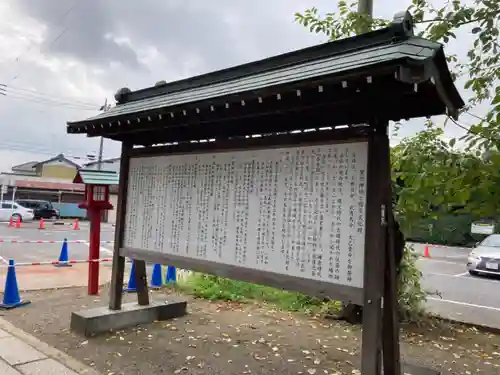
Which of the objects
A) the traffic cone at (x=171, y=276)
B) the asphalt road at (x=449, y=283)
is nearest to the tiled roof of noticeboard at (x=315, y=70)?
the traffic cone at (x=171, y=276)

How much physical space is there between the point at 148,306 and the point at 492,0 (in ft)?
18.8

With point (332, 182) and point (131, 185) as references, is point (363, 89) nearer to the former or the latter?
point (332, 182)

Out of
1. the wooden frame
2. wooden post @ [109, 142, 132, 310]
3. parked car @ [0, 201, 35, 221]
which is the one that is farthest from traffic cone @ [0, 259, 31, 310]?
parked car @ [0, 201, 35, 221]

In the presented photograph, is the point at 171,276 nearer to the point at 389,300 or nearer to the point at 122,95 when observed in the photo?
the point at 122,95

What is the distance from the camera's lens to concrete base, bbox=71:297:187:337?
17.5ft

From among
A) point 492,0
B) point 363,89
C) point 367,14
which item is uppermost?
point 367,14

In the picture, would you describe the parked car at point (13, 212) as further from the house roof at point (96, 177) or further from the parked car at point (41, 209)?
the house roof at point (96, 177)

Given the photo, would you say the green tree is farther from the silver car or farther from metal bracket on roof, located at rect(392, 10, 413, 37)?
the silver car

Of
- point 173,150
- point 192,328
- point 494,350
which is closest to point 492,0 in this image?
point 173,150

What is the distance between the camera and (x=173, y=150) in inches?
208

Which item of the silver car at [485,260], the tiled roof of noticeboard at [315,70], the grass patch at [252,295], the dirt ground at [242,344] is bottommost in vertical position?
the dirt ground at [242,344]

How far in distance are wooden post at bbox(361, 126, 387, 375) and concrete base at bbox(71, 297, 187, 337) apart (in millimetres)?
3482

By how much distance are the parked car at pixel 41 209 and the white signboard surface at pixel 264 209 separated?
3069cm

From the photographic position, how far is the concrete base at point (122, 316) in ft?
17.5
